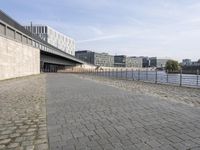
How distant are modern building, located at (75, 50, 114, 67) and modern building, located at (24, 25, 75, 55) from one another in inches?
447

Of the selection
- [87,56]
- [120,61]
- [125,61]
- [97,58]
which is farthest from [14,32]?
[120,61]

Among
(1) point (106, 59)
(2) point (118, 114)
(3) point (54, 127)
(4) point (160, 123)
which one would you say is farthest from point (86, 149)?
(1) point (106, 59)

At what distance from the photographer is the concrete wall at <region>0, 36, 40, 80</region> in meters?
27.6

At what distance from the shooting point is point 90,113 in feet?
23.9

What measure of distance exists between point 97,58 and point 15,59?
122040 millimetres

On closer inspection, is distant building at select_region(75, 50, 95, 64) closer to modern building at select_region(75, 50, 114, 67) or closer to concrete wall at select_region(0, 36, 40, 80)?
modern building at select_region(75, 50, 114, 67)

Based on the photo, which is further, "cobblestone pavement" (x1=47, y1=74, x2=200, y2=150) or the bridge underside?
the bridge underside

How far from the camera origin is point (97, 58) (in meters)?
154

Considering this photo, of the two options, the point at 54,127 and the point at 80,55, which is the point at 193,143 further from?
the point at 80,55

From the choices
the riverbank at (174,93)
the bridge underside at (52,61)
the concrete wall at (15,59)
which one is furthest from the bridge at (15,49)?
the riverbank at (174,93)

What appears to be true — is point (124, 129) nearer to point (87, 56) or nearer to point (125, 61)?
point (87, 56)

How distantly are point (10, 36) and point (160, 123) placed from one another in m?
29.1

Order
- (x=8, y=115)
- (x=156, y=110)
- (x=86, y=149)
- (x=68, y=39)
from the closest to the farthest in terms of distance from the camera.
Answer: (x=86, y=149) < (x=8, y=115) < (x=156, y=110) < (x=68, y=39)

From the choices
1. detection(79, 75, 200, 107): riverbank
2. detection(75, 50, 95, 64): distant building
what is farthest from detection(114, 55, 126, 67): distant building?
detection(79, 75, 200, 107): riverbank
